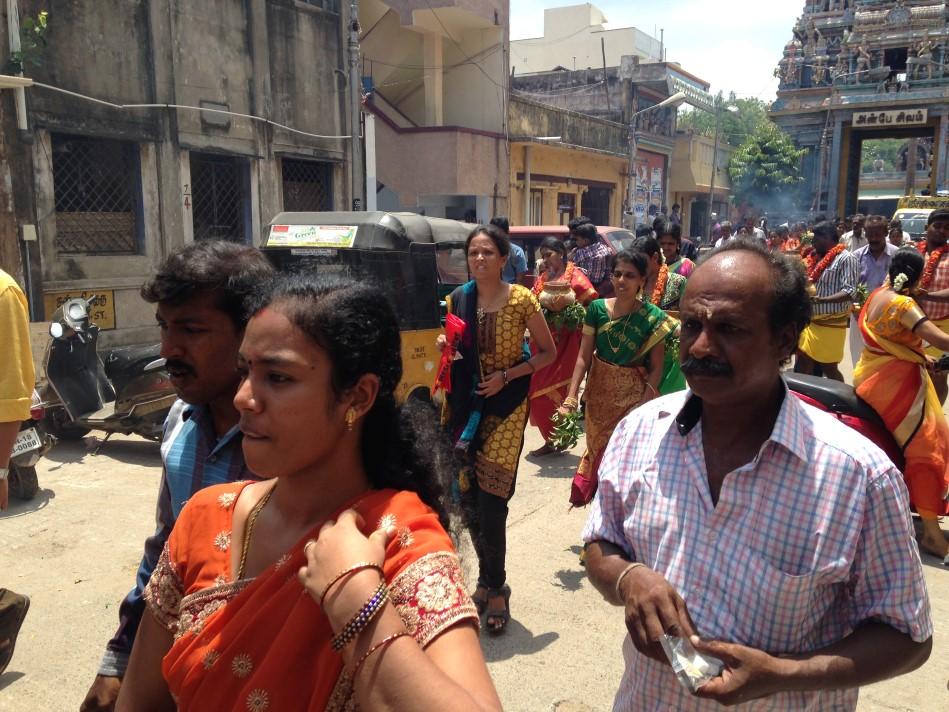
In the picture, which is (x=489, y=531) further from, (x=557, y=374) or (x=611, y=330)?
(x=557, y=374)

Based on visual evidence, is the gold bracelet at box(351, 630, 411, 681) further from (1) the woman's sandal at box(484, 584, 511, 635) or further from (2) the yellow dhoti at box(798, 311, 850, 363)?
(2) the yellow dhoti at box(798, 311, 850, 363)

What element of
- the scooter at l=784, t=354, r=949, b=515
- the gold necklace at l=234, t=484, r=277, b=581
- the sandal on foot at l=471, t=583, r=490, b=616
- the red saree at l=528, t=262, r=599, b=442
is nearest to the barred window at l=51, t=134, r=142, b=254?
the red saree at l=528, t=262, r=599, b=442

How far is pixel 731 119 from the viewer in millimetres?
59062

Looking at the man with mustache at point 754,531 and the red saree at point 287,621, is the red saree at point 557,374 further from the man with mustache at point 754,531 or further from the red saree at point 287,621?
the red saree at point 287,621

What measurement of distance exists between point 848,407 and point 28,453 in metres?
4.93

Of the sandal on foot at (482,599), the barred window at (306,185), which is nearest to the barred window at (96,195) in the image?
the barred window at (306,185)

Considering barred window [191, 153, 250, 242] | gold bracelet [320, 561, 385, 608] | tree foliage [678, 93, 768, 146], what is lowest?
gold bracelet [320, 561, 385, 608]

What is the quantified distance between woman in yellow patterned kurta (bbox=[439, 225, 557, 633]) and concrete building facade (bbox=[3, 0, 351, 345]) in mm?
6649

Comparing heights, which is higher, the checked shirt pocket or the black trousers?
the checked shirt pocket

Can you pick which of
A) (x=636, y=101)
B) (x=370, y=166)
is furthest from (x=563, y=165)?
(x=370, y=166)

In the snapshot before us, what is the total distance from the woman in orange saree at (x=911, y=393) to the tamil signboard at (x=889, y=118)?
34.0m

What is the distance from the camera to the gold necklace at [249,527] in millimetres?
1446

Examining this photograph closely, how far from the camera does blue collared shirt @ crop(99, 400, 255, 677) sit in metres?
1.87

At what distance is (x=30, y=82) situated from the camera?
26.9 ft
